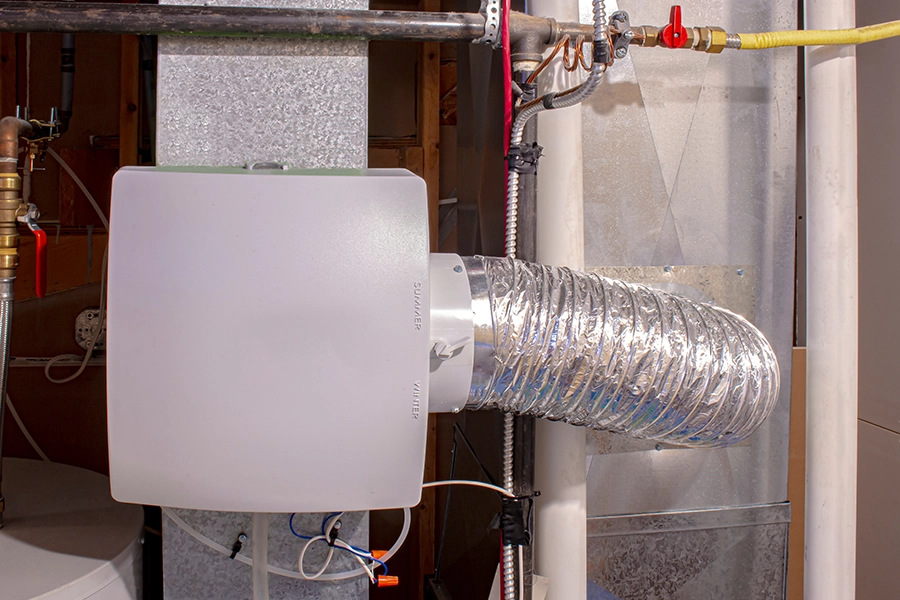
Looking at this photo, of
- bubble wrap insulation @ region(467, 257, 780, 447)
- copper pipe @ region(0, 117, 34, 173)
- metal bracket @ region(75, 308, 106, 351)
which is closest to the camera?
bubble wrap insulation @ region(467, 257, 780, 447)

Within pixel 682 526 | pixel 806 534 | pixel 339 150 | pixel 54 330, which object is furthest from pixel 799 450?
pixel 54 330

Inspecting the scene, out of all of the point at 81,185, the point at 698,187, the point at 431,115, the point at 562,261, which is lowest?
the point at 562,261

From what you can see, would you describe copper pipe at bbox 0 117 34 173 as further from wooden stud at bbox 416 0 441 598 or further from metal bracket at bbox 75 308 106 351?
metal bracket at bbox 75 308 106 351

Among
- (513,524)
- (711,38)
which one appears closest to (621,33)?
(711,38)

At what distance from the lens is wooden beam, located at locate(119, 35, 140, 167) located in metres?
1.97

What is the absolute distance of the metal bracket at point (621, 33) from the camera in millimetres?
793

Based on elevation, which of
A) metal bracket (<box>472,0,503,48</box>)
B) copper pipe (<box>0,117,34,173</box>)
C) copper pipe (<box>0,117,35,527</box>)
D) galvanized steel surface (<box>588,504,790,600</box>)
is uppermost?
metal bracket (<box>472,0,503,48</box>)

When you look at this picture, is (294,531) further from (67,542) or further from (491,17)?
(491,17)

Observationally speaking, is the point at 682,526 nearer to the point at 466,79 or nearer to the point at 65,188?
the point at 466,79

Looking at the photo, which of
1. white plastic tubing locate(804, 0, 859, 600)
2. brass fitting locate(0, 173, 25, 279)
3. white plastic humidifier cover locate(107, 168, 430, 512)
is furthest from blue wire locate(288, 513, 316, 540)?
white plastic tubing locate(804, 0, 859, 600)

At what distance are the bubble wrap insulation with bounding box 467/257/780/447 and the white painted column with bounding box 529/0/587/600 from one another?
103mm

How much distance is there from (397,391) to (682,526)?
0.77 meters

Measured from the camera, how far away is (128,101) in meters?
1.98

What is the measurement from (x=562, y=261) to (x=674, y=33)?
0.39 m
